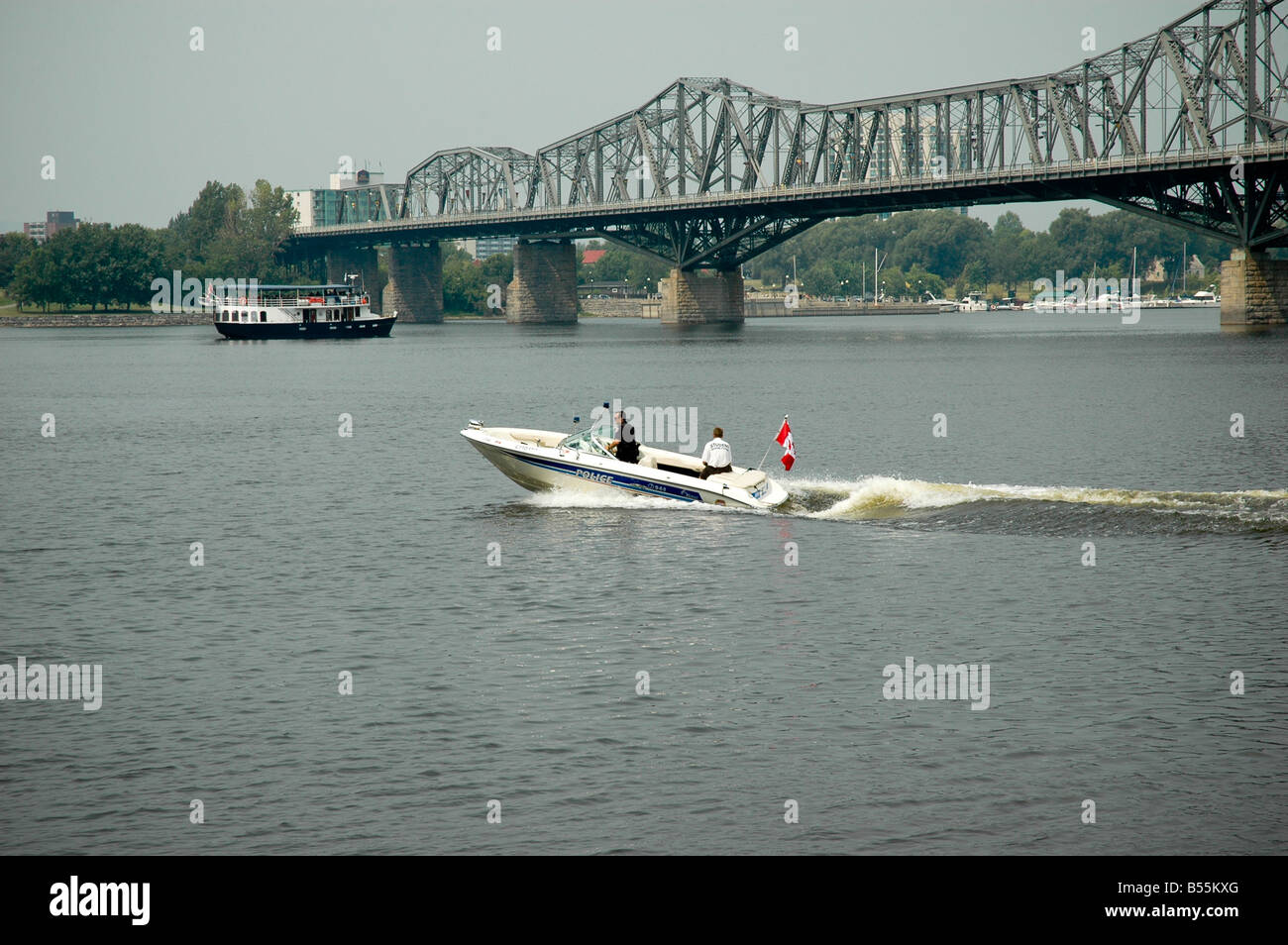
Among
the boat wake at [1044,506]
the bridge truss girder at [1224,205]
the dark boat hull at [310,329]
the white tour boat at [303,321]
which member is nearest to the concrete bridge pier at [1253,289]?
the bridge truss girder at [1224,205]

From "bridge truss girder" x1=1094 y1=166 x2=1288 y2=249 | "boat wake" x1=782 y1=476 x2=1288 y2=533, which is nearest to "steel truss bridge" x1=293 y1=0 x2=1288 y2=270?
"bridge truss girder" x1=1094 y1=166 x2=1288 y2=249

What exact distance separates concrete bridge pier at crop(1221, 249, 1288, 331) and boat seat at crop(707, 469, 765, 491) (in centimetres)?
10075

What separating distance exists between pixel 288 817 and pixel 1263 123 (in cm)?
14286

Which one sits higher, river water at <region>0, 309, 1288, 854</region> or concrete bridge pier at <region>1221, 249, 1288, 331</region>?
concrete bridge pier at <region>1221, 249, 1288, 331</region>

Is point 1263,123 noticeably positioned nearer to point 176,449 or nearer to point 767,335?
point 767,335

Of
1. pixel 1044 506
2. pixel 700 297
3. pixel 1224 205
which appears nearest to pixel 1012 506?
pixel 1044 506

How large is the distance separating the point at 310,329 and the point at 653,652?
152m

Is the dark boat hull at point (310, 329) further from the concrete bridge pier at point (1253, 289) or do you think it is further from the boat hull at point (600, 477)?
the boat hull at point (600, 477)

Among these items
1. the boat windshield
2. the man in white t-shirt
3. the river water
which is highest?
the boat windshield

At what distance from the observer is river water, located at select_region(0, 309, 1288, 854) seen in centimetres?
1474

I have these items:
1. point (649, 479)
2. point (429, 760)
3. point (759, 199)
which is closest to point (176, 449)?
point (649, 479)

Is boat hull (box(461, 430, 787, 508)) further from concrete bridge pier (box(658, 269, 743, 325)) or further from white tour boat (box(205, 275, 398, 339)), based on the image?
concrete bridge pier (box(658, 269, 743, 325))

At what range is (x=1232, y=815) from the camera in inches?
573
